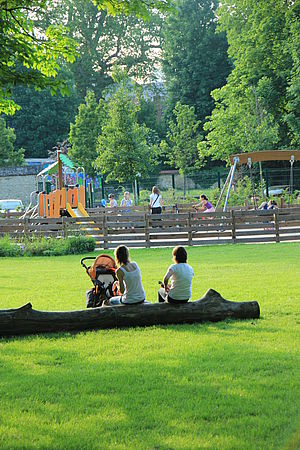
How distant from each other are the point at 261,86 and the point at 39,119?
32828 mm

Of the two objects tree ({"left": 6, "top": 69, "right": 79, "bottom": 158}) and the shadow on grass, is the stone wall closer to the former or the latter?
tree ({"left": 6, "top": 69, "right": 79, "bottom": 158})

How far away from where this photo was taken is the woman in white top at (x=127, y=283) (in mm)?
9961

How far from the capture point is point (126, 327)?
394 inches

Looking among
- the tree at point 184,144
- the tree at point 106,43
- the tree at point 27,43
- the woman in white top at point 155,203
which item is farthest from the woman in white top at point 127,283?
the tree at point 106,43

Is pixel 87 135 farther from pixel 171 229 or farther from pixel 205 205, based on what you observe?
pixel 171 229

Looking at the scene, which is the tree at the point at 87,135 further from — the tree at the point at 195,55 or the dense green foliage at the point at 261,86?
the tree at the point at 195,55

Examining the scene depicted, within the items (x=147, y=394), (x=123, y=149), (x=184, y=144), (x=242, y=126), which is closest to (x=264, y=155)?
(x=242, y=126)

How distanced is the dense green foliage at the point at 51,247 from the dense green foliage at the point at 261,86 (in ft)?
71.4

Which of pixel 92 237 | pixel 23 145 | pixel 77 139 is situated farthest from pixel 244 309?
pixel 23 145

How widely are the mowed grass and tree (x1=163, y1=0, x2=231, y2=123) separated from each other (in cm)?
6176

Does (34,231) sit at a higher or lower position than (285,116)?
lower

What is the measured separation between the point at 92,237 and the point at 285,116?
2479 centimetres

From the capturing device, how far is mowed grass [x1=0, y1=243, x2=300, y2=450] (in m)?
5.57

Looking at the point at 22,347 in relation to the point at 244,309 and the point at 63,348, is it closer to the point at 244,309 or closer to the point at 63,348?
the point at 63,348
